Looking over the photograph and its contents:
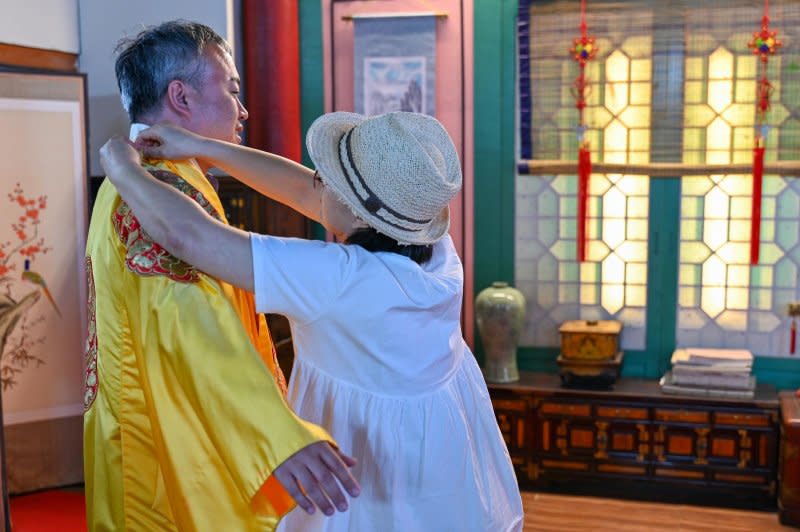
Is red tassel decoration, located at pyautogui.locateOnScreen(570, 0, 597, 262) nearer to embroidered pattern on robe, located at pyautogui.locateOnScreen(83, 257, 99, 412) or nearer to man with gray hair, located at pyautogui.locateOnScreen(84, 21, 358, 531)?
man with gray hair, located at pyautogui.locateOnScreen(84, 21, 358, 531)

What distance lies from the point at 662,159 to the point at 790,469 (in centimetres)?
156

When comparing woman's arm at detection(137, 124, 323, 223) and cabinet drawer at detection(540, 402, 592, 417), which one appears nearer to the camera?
woman's arm at detection(137, 124, 323, 223)

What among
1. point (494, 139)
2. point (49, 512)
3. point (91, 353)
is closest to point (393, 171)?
point (91, 353)

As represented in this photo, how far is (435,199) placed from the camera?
5.26ft

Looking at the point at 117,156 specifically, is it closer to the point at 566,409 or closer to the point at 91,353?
the point at 91,353

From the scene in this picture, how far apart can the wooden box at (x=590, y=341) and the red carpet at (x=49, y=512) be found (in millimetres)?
2343

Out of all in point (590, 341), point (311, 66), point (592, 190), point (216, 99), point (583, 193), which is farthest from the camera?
point (311, 66)

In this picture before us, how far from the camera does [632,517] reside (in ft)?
14.4

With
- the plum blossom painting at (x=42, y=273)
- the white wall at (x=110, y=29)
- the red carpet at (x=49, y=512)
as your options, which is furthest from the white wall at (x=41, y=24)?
the red carpet at (x=49, y=512)

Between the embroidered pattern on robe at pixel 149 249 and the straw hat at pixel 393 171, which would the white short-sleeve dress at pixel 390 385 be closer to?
the straw hat at pixel 393 171

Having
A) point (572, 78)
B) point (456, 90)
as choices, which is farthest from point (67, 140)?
point (572, 78)

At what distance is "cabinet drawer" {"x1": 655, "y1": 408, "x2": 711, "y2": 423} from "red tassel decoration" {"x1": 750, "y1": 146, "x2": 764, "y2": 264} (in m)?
0.79

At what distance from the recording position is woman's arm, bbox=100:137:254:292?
1487 millimetres

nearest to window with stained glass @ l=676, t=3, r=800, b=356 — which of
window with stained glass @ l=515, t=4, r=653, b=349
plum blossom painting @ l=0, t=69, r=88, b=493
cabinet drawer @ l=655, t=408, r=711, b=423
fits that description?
window with stained glass @ l=515, t=4, r=653, b=349
